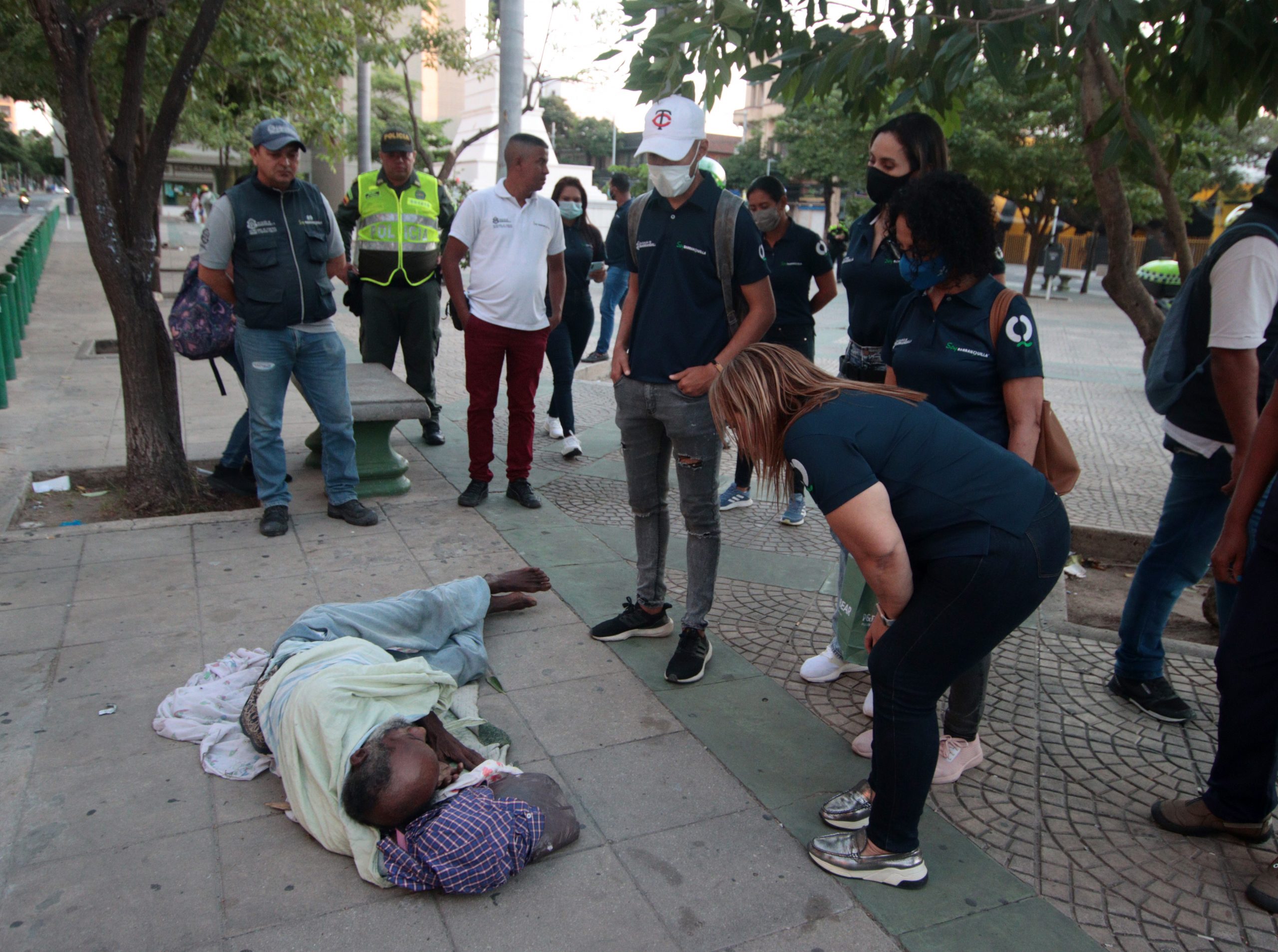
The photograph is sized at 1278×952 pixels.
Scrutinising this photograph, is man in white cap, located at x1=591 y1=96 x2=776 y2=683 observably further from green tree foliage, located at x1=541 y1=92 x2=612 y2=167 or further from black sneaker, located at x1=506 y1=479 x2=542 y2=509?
green tree foliage, located at x1=541 y1=92 x2=612 y2=167

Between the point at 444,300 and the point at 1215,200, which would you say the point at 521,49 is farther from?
the point at 1215,200

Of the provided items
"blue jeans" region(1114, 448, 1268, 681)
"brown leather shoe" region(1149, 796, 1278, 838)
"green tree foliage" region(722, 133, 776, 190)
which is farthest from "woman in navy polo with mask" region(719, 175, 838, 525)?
"green tree foliage" region(722, 133, 776, 190)

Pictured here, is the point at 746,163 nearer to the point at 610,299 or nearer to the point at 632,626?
the point at 610,299

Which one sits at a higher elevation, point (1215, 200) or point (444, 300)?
point (1215, 200)

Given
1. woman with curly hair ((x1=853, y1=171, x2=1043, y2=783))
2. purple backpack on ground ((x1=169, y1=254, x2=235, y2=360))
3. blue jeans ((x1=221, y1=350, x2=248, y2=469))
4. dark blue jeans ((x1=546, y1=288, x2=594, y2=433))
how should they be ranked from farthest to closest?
1. dark blue jeans ((x1=546, y1=288, x2=594, y2=433))
2. blue jeans ((x1=221, y1=350, x2=248, y2=469))
3. purple backpack on ground ((x1=169, y1=254, x2=235, y2=360))
4. woman with curly hair ((x1=853, y1=171, x2=1043, y2=783))

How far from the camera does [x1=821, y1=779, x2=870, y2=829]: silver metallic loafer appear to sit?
272 centimetres

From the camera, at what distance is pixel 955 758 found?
9.93ft

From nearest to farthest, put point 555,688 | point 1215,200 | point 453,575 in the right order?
point 555,688 → point 453,575 → point 1215,200

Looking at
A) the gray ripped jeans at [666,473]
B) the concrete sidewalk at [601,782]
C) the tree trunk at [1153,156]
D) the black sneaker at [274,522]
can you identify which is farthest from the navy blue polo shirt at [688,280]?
the black sneaker at [274,522]

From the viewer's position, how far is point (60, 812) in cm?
267

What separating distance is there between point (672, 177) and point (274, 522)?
9.15ft

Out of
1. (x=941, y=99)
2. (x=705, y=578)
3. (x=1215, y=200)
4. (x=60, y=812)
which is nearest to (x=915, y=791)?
(x=705, y=578)

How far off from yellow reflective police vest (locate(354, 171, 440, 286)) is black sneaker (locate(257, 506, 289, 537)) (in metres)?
1.95

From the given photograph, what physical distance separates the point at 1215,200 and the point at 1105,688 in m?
29.2
